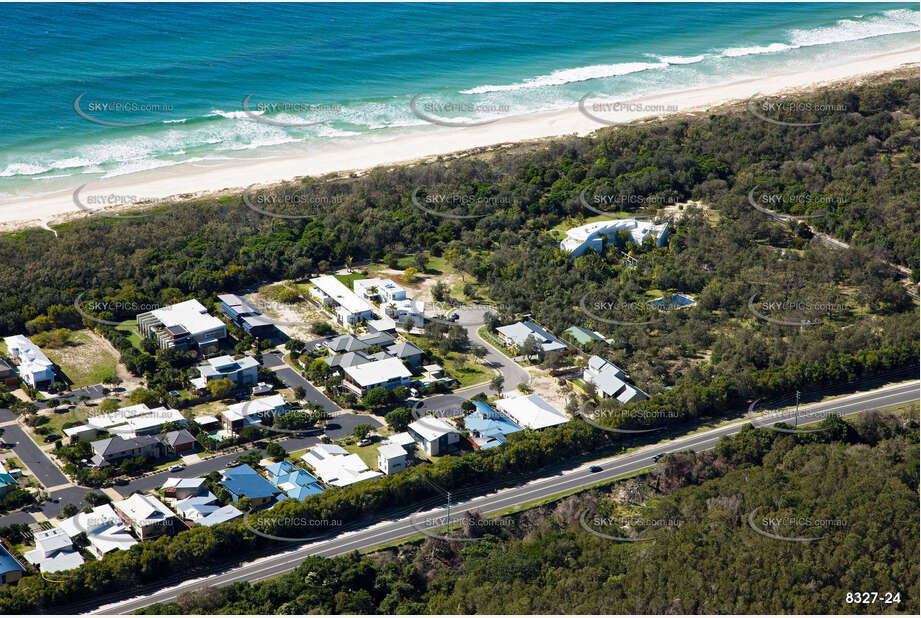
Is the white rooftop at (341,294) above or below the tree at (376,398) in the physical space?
above

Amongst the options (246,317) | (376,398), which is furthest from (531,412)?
(246,317)

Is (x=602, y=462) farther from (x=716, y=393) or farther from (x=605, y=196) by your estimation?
(x=605, y=196)

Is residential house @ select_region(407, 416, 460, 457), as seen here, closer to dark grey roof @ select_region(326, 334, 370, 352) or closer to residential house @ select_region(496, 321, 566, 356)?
A: dark grey roof @ select_region(326, 334, 370, 352)

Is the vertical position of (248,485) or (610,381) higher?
(610,381)

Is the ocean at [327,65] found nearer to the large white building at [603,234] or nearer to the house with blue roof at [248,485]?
the large white building at [603,234]

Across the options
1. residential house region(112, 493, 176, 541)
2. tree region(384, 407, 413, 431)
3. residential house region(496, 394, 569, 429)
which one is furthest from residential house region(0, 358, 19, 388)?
residential house region(496, 394, 569, 429)

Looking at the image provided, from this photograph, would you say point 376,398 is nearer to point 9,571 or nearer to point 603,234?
point 9,571

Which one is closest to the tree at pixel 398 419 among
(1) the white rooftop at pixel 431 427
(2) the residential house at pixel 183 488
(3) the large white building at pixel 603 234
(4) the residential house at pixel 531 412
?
(1) the white rooftop at pixel 431 427
